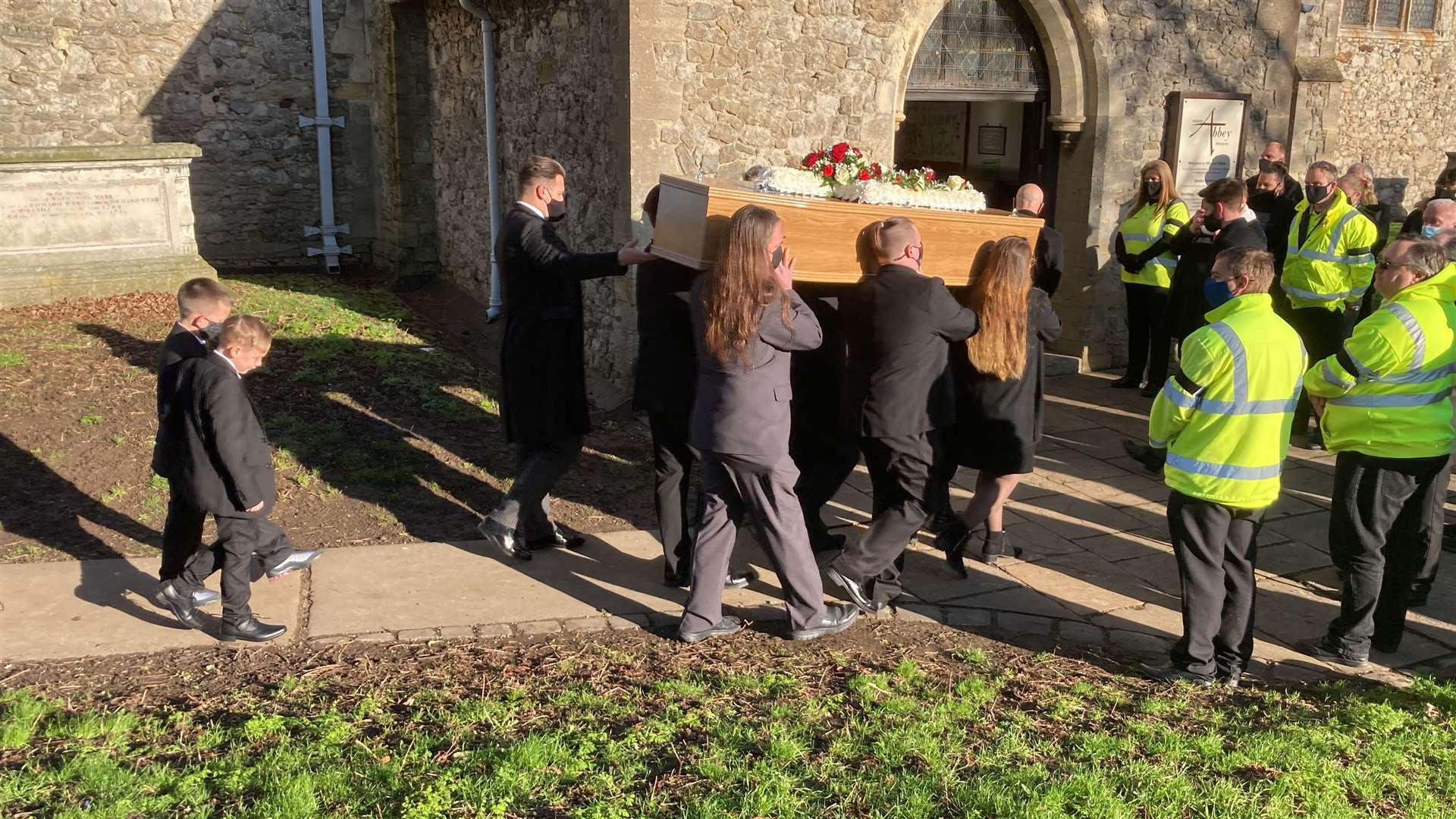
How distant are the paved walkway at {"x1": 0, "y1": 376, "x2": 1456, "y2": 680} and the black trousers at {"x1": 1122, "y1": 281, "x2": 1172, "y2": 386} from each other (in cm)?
279

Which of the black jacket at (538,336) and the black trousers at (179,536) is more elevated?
the black jacket at (538,336)

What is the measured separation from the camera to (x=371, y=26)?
46.2ft

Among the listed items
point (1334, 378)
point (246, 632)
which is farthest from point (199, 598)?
point (1334, 378)

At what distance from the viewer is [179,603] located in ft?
15.5

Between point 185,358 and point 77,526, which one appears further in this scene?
point 77,526

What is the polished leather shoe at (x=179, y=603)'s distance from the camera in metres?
4.71

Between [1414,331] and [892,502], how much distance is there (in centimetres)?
218

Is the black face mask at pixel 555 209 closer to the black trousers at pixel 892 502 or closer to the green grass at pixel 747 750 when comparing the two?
the black trousers at pixel 892 502

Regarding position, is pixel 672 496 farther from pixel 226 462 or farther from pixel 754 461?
pixel 226 462

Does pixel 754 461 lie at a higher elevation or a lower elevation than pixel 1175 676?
higher

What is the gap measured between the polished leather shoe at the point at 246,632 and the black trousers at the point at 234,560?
2 cm

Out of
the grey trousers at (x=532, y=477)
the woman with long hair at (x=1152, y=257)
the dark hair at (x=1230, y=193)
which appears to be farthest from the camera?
the woman with long hair at (x=1152, y=257)

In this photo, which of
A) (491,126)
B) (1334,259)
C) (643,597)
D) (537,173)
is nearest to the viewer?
(643,597)

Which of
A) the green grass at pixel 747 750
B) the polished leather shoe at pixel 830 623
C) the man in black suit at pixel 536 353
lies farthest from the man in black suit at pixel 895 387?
the man in black suit at pixel 536 353
